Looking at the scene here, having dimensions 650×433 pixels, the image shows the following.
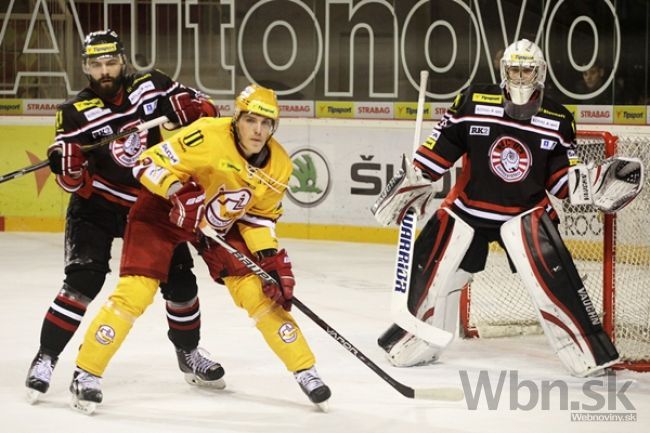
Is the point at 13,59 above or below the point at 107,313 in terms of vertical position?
above

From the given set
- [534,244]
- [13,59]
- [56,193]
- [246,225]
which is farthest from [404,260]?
[13,59]

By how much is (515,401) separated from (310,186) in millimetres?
4059

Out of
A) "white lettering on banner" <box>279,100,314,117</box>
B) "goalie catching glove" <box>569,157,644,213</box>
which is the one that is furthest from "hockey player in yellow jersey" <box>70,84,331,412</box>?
"white lettering on banner" <box>279,100,314,117</box>

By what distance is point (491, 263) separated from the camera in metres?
5.59

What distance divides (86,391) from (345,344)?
2.51ft

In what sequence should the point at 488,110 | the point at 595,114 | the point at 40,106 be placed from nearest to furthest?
1. the point at 488,110
2. the point at 595,114
3. the point at 40,106

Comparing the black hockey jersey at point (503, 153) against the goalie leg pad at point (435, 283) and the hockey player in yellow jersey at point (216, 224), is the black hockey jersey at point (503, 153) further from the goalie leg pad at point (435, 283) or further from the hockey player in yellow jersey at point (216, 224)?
the hockey player in yellow jersey at point (216, 224)

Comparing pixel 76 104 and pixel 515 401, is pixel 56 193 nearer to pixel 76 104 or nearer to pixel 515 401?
pixel 76 104

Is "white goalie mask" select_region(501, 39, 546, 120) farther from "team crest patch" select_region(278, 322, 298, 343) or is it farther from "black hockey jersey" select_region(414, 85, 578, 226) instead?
"team crest patch" select_region(278, 322, 298, 343)

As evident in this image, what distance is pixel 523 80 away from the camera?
14.3 ft

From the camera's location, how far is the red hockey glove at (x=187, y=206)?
12.0 ft

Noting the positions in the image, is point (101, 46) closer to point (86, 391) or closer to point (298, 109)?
point (86, 391)

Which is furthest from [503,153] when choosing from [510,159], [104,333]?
[104,333]

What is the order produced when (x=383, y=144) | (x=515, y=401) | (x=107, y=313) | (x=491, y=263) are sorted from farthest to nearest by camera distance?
(x=383, y=144)
(x=491, y=263)
(x=515, y=401)
(x=107, y=313)
